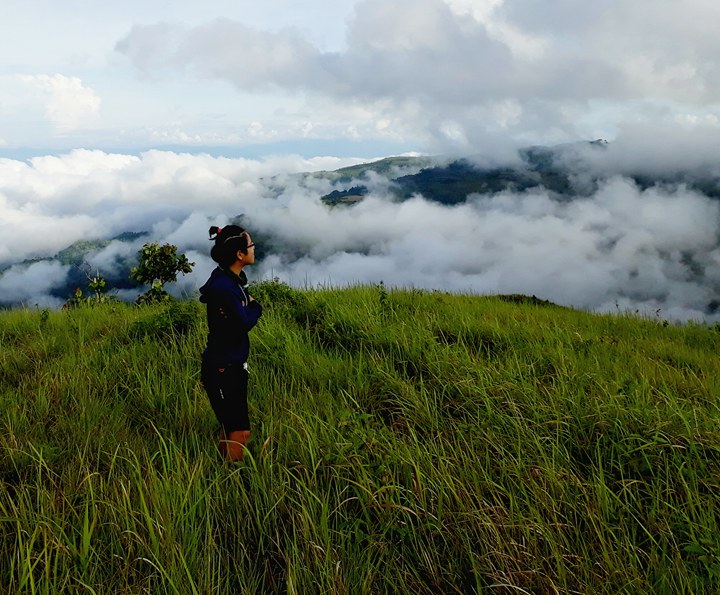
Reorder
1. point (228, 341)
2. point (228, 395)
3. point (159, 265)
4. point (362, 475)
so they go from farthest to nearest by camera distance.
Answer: point (159, 265) < point (228, 341) < point (228, 395) < point (362, 475)

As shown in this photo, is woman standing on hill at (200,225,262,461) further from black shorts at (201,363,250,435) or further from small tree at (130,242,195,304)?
small tree at (130,242,195,304)

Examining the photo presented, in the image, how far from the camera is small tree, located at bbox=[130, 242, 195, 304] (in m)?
11.9

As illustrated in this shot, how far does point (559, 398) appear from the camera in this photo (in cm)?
453

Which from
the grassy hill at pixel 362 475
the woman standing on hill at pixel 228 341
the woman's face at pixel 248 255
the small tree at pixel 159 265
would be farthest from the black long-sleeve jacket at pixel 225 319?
the small tree at pixel 159 265

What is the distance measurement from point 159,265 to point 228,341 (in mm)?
8875

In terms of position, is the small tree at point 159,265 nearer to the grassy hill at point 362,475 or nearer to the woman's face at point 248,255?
the grassy hill at point 362,475

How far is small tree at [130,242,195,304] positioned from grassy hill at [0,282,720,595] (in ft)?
18.1

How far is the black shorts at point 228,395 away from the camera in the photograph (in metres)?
3.93

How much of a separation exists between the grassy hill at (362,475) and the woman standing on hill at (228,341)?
0.23 meters

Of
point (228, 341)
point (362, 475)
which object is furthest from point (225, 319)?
point (362, 475)

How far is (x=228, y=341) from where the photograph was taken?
4.05 m

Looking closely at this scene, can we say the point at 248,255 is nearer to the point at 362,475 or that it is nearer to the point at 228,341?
the point at 228,341

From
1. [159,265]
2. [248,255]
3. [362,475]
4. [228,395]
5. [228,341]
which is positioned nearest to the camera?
[362,475]

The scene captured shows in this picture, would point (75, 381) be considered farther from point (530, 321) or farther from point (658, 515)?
point (530, 321)
